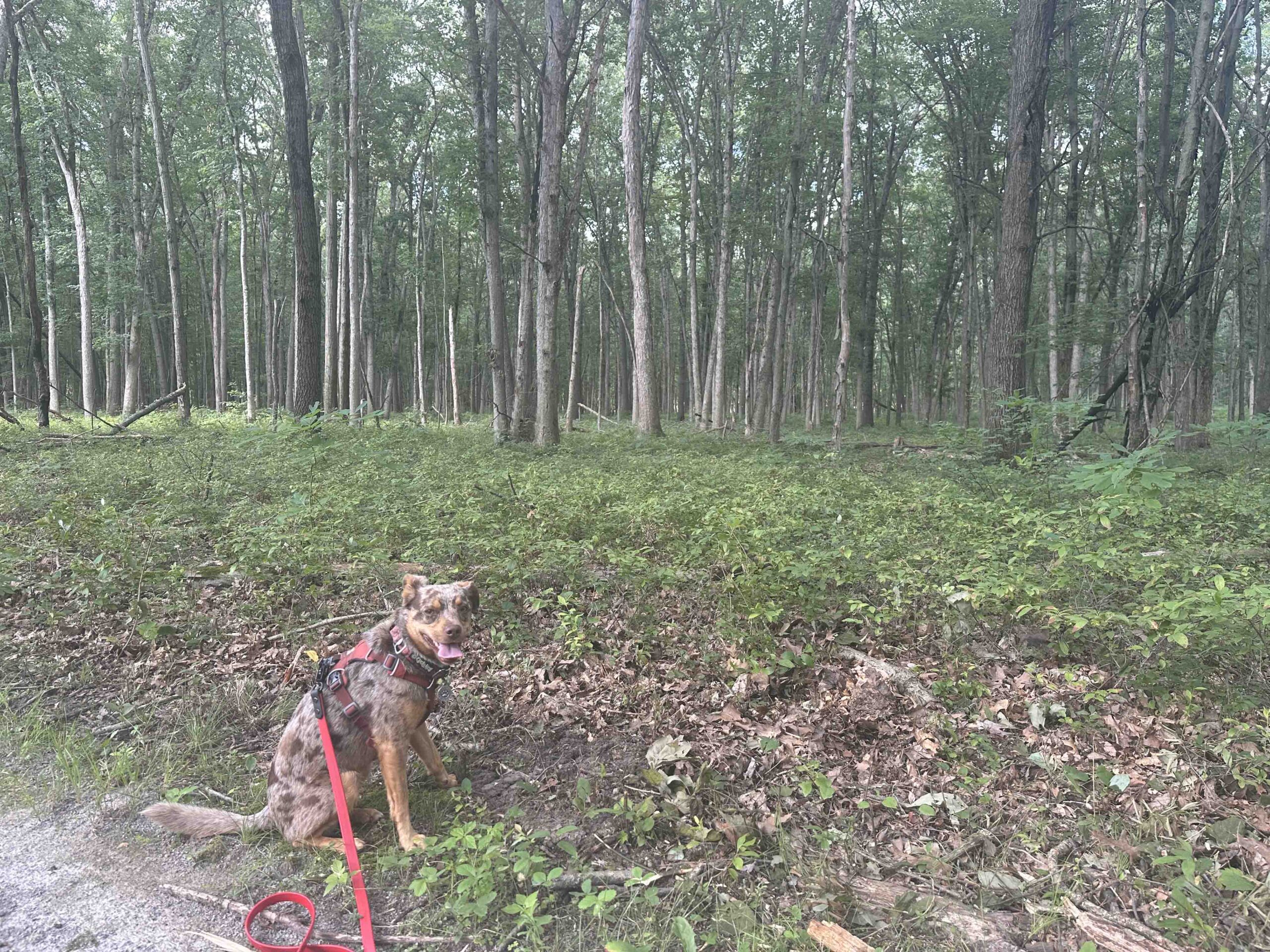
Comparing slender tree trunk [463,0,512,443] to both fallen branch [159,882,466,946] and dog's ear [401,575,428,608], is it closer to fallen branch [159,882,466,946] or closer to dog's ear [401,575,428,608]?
dog's ear [401,575,428,608]

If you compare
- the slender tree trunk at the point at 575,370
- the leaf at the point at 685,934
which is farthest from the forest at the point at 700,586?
the slender tree trunk at the point at 575,370

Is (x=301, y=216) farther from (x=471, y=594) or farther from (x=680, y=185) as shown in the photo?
(x=680, y=185)

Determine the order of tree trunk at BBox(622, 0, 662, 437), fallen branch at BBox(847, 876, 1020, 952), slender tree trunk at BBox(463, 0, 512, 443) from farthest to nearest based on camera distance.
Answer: slender tree trunk at BBox(463, 0, 512, 443), tree trunk at BBox(622, 0, 662, 437), fallen branch at BBox(847, 876, 1020, 952)

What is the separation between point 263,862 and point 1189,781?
13.3ft

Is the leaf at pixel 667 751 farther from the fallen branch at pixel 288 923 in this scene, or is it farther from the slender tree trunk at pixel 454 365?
the slender tree trunk at pixel 454 365

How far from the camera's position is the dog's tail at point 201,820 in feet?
8.75

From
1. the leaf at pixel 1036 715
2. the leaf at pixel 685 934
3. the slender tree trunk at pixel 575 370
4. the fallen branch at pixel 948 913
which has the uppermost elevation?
the slender tree trunk at pixel 575 370

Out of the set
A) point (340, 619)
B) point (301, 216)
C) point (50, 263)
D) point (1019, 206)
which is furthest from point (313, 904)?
point (50, 263)

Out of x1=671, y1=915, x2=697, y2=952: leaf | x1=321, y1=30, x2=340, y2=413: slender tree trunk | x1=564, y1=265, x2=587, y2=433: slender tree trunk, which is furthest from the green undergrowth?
x1=564, y1=265, x2=587, y2=433: slender tree trunk

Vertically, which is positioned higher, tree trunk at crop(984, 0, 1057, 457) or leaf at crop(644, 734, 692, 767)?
tree trunk at crop(984, 0, 1057, 457)

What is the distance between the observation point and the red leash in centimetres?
214

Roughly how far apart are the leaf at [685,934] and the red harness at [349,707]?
41.3 inches

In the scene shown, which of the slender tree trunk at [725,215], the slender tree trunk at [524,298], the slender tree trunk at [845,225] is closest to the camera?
the slender tree trunk at [845,225]

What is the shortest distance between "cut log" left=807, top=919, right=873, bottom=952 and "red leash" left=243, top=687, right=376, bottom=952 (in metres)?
1.48
